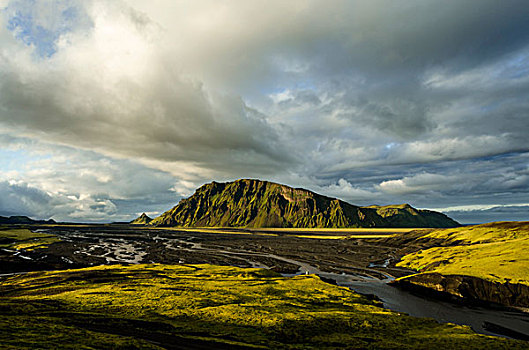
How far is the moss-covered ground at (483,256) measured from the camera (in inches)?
2734

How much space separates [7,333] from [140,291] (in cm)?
2998

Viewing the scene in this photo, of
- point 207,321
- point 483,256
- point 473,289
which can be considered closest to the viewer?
point 207,321

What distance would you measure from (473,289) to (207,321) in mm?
64555

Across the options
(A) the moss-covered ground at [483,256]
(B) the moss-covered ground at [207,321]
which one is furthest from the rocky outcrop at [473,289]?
(B) the moss-covered ground at [207,321]

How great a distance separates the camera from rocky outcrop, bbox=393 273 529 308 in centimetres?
6178

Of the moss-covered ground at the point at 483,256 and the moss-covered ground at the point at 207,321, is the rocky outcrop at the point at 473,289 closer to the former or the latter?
the moss-covered ground at the point at 483,256

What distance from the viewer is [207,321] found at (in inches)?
1483

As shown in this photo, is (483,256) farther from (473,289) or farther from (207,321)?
(207,321)

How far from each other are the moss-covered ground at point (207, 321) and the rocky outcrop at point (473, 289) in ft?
84.6

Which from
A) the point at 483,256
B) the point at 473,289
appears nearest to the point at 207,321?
the point at 473,289

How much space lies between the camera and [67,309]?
39.1 meters

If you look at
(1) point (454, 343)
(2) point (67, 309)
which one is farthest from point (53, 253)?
(1) point (454, 343)

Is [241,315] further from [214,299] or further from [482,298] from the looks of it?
[482,298]

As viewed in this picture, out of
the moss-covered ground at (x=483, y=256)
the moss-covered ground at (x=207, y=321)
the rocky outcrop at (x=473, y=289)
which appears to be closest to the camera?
the moss-covered ground at (x=207, y=321)
